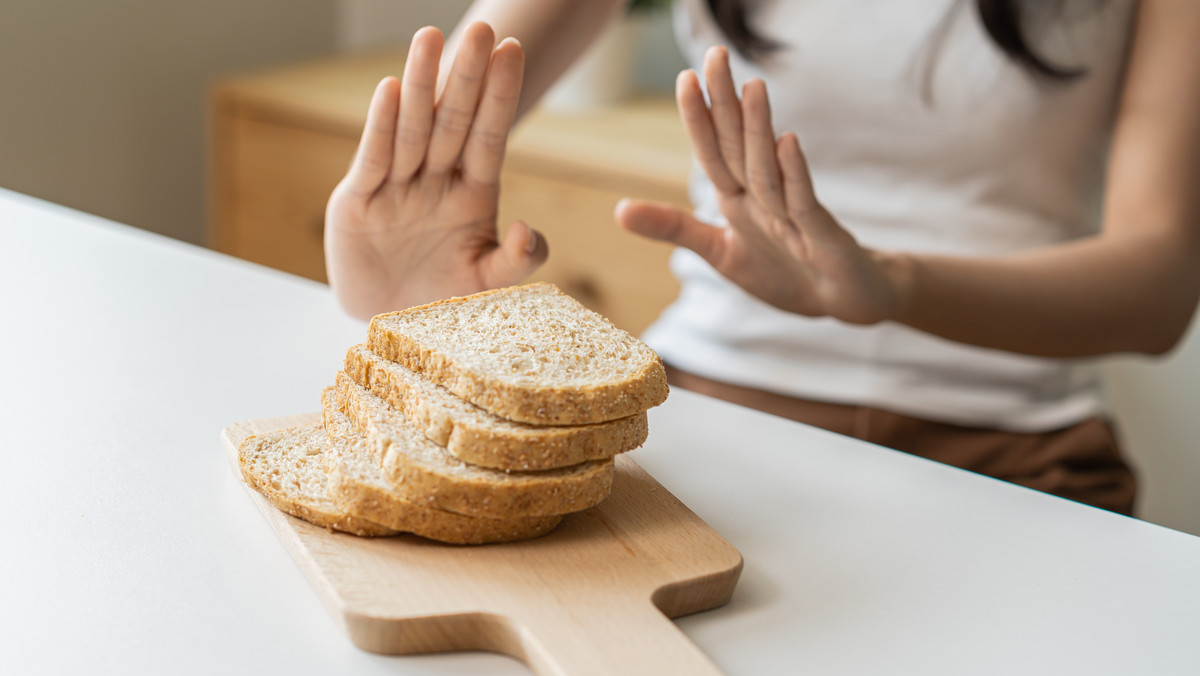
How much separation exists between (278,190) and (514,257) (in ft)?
5.45

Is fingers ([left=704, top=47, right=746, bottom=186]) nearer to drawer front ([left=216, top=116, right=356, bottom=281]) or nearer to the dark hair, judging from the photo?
the dark hair

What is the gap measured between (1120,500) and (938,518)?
1.89 ft

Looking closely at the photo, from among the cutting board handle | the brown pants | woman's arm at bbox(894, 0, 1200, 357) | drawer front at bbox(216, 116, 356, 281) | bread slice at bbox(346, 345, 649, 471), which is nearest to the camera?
the cutting board handle

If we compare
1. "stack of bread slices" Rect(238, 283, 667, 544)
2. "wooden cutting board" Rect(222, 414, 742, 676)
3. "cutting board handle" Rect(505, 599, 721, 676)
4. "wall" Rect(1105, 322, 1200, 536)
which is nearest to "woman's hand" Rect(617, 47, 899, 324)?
"stack of bread slices" Rect(238, 283, 667, 544)

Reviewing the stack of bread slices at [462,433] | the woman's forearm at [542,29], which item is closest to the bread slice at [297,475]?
the stack of bread slices at [462,433]

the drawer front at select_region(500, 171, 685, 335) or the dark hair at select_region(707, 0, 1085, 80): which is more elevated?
the dark hair at select_region(707, 0, 1085, 80)

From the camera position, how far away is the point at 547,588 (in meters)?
0.58

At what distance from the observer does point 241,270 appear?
1.08 meters

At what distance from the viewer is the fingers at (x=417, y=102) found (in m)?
0.84

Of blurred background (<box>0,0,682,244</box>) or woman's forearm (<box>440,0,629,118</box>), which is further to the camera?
blurred background (<box>0,0,682,244</box>)

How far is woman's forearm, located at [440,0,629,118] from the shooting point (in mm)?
1141

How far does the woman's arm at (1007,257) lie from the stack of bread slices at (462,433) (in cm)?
24

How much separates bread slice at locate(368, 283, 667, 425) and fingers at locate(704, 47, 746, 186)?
0.70 ft

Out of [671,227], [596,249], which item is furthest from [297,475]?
[596,249]
